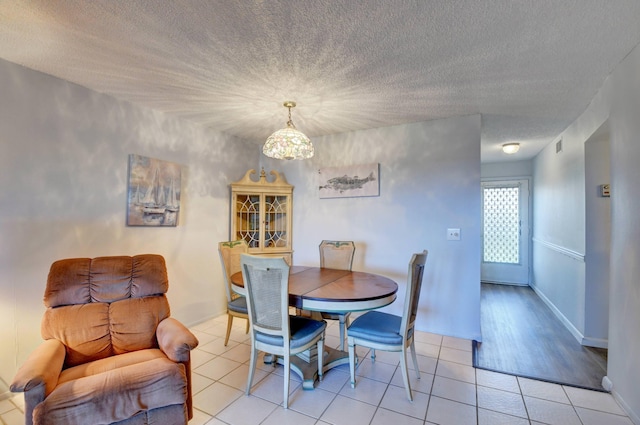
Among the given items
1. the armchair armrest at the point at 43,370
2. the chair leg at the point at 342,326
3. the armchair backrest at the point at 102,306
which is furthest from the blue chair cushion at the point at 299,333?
the armchair armrest at the point at 43,370

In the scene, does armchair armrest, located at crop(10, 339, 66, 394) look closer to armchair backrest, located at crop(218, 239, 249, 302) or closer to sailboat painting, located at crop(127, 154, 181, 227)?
armchair backrest, located at crop(218, 239, 249, 302)

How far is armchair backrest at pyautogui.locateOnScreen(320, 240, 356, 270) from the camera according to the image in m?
3.13

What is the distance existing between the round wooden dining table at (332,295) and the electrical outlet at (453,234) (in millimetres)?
1162

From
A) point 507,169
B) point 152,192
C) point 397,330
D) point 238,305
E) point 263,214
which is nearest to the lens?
point 397,330

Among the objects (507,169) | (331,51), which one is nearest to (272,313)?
(331,51)

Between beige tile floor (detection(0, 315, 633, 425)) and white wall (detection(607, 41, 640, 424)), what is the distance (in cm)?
24

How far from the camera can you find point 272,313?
1.99m

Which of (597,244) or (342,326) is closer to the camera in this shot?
(342,326)

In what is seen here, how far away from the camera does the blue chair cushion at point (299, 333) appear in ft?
6.60

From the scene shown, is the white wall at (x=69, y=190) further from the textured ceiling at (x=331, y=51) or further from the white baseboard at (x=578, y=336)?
the white baseboard at (x=578, y=336)

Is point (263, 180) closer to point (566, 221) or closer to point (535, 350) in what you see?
point (535, 350)

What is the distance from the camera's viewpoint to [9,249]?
2080 mm

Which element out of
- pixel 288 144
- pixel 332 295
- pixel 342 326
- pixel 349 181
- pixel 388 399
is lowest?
pixel 388 399

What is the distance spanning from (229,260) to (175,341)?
1.26 m
